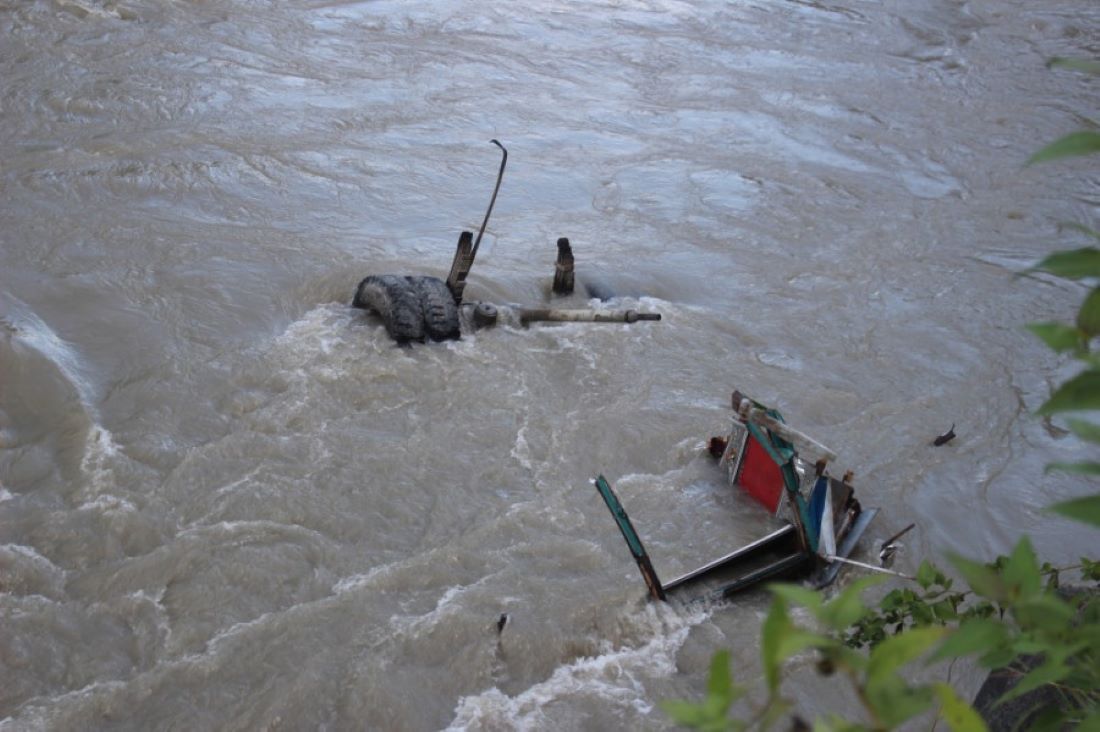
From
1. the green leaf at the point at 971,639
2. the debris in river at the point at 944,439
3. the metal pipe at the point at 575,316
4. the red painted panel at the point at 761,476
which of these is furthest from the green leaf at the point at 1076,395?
the metal pipe at the point at 575,316

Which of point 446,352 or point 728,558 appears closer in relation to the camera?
point 728,558

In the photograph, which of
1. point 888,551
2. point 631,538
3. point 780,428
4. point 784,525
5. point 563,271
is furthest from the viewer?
point 563,271

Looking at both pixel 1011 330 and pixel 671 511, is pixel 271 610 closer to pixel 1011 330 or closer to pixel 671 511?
pixel 671 511

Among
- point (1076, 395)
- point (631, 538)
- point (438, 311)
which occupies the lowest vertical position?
point (438, 311)

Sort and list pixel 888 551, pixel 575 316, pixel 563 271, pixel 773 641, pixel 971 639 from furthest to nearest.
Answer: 1. pixel 563 271
2. pixel 575 316
3. pixel 888 551
4. pixel 971 639
5. pixel 773 641

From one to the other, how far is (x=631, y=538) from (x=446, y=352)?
2457mm

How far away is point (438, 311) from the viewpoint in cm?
634

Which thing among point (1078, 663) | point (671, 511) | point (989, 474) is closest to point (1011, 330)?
point (989, 474)

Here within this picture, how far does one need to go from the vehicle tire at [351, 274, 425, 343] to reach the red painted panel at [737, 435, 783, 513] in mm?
2135

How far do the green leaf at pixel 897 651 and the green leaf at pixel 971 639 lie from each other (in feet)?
0.48

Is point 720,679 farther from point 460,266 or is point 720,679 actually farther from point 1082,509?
point 460,266

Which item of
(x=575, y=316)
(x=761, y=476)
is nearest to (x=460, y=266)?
(x=575, y=316)

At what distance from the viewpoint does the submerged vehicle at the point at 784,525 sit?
455 centimetres

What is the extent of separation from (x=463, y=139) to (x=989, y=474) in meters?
5.53
